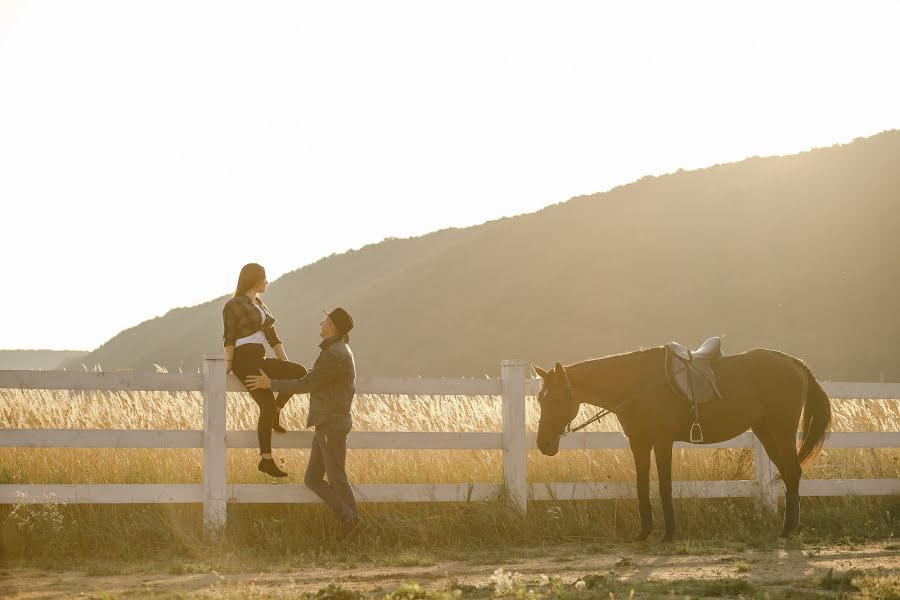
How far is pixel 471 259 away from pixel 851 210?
33.8m

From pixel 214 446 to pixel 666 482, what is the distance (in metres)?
4.04

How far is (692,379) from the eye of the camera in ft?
34.0

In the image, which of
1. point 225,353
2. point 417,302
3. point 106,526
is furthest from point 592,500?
point 417,302

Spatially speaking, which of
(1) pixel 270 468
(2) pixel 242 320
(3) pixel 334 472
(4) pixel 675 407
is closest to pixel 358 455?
(1) pixel 270 468

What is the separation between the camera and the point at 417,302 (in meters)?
96.9

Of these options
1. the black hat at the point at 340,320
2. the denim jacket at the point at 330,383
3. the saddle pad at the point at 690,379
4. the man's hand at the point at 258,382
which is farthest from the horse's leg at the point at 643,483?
the man's hand at the point at 258,382

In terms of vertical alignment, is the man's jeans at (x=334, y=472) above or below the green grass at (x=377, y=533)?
above

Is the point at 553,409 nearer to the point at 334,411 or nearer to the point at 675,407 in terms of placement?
the point at 675,407

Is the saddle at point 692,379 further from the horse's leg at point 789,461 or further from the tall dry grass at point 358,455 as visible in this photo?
the tall dry grass at point 358,455

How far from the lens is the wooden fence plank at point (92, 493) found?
30.4 feet

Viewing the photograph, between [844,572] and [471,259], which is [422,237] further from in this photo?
[844,572]

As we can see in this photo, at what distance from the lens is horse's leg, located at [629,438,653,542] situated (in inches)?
393

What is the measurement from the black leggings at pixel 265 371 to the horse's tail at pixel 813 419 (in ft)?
16.4

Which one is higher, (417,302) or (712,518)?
(417,302)
